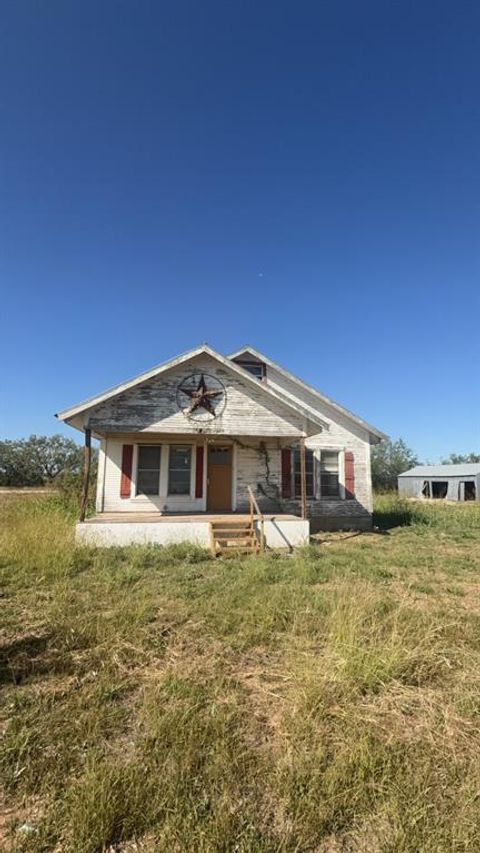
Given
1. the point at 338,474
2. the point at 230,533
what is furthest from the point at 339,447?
the point at 230,533

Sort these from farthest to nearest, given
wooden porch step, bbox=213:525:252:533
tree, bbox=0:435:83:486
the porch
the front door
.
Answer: tree, bbox=0:435:83:486 < the front door < wooden porch step, bbox=213:525:252:533 < the porch

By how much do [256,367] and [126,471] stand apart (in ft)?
19.5

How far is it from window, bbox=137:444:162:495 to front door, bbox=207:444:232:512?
1690 mm

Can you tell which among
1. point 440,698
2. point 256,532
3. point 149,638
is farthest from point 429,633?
point 256,532

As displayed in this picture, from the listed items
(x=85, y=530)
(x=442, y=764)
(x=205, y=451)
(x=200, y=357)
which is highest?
(x=200, y=357)

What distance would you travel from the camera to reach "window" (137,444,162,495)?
13.4 meters

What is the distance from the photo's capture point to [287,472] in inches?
580

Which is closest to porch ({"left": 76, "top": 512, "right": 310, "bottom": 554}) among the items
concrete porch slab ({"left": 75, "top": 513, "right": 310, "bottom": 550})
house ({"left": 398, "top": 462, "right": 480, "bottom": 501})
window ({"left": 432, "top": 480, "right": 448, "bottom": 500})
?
concrete porch slab ({"left": 75, "top": 513, "right": 310, "bottom": 550})

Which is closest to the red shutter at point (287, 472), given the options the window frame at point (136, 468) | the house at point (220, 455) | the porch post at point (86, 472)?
the house at point (220, 455)

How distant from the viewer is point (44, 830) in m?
2.18

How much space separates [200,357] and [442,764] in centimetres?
1038

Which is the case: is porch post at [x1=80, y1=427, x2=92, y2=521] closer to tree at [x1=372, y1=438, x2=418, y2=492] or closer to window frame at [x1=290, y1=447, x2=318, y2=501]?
window frame at [x1=290, y1=447, x2=318, y2=501]

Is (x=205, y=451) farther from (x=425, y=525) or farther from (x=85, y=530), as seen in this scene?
(x=425, y=525)

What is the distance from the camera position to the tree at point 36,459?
5297 cm
